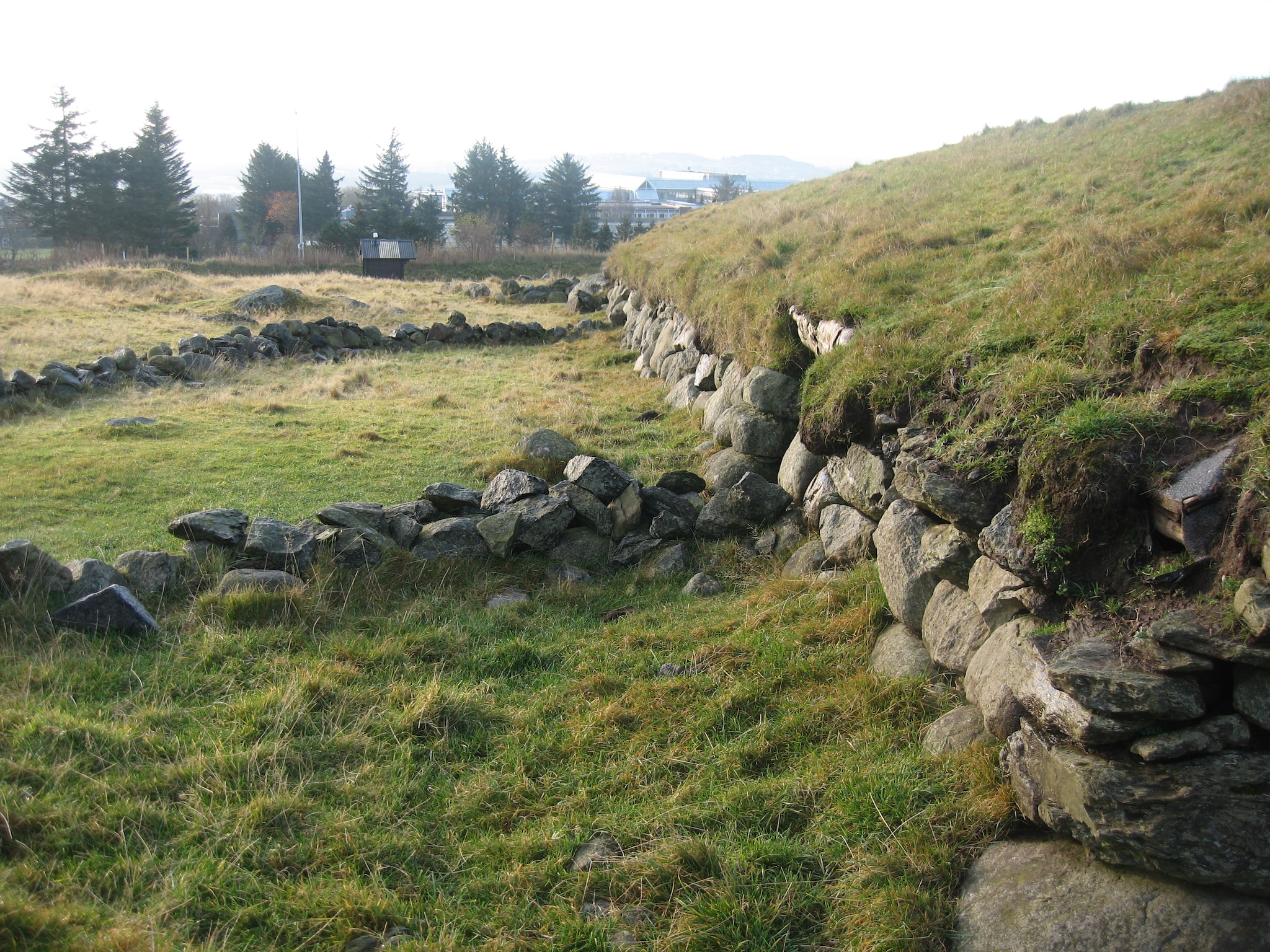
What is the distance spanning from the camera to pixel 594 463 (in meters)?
8.71

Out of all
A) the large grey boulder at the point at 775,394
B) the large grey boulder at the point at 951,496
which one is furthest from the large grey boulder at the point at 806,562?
the large grey boulder at the point at 775,394

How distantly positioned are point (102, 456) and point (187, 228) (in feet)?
184

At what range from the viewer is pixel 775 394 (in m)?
9.30

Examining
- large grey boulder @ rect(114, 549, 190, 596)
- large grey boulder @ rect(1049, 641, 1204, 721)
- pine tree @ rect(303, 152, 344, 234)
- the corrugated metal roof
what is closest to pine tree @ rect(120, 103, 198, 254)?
pine tree @ rect(303, 152, 344, 234)

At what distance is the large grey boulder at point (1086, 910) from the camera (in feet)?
10.5

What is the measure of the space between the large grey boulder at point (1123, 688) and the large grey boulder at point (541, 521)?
16.6 feet

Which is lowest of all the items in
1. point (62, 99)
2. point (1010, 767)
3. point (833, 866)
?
point (833, 866)

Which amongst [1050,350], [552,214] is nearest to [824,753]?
[1050,350]

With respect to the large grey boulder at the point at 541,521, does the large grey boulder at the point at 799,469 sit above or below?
above

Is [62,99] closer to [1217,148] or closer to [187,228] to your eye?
[187,228]

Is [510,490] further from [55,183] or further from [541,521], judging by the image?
[55,183]

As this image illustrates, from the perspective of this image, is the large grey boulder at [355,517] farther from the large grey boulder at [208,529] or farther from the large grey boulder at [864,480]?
the large grey boulder at [864,480]

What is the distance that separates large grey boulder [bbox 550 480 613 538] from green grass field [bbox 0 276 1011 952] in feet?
2.39

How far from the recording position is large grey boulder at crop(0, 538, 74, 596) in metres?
6.28
